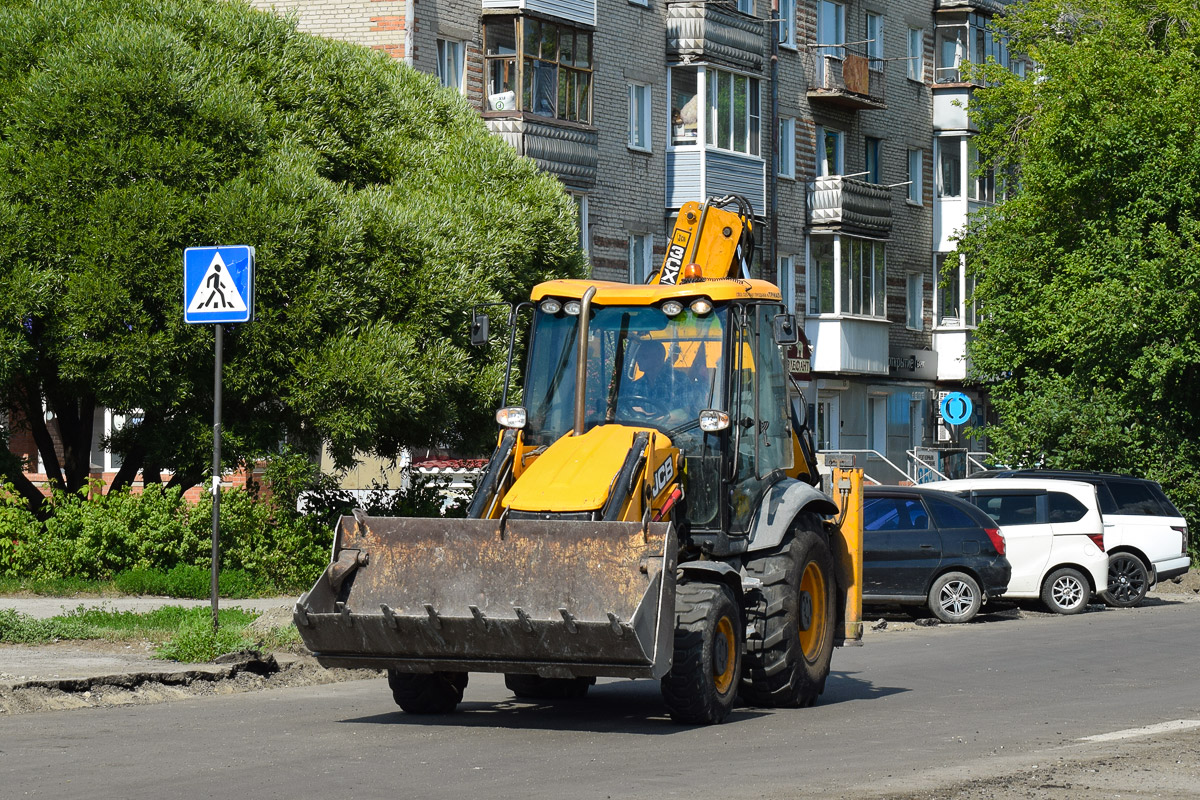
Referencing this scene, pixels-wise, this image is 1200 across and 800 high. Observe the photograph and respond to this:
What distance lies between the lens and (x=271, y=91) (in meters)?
21.5

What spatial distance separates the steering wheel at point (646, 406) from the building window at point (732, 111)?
28.6m

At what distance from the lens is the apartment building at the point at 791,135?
112ft

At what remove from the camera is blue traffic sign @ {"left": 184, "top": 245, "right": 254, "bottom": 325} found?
13781 millimetres

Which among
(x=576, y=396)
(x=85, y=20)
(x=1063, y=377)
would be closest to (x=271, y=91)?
(x=85, y=20)

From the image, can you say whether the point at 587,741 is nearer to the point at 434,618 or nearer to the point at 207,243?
the point at 434,618

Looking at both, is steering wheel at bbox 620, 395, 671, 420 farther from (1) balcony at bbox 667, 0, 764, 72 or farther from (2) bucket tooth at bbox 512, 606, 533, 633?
(1) balcony at bbox 667, 0, 764, 72

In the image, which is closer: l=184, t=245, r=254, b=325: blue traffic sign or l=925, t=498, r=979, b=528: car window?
l=184, t=245, r=254, b=325: blue traffic sign

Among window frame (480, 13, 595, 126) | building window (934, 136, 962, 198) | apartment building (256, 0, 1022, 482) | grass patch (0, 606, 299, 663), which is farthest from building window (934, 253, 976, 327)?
grass patch (0, 606, 299, 663)

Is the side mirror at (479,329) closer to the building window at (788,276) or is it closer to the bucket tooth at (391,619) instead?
the bucket tooth at (391,619)

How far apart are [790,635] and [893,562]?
974 cm

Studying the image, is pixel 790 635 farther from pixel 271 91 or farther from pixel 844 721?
pixel 271 91

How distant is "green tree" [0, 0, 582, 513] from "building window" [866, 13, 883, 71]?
26933 mm

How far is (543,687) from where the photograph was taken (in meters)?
12.6

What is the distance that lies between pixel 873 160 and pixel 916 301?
13.8 feet
